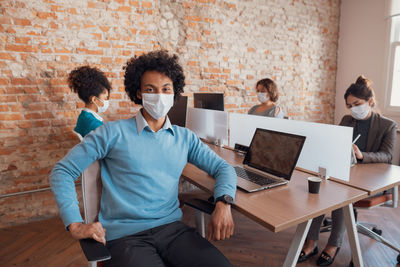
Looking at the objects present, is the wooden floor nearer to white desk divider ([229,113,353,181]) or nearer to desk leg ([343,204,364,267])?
desk leg ([343,204,364,267])

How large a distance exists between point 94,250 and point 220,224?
529 mm

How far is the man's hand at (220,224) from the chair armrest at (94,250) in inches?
18.4

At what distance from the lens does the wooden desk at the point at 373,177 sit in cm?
147

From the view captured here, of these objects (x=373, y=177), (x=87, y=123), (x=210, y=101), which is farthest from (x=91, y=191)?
(x=210, y=101)

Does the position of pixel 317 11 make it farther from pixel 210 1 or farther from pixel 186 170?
pixel 186 170

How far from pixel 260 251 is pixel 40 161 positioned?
7.26ft

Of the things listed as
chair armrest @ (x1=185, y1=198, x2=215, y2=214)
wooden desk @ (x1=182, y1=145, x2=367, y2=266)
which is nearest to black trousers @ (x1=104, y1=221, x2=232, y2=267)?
chair armrest @ (x1=185, y1=198, x2=215, y2=214)

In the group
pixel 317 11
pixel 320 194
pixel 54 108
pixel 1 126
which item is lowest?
pixel 320 194

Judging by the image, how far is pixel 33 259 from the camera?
7.00 ft

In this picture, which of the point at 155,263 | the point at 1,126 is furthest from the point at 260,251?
the point at 1,126

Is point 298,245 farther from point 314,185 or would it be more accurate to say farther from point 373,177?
point 373,177

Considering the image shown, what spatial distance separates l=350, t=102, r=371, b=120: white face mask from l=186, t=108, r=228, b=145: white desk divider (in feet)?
3.34

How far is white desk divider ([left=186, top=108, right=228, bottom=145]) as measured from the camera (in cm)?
238

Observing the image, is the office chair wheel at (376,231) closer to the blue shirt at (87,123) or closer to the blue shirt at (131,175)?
the blue shirt at (131,175)
